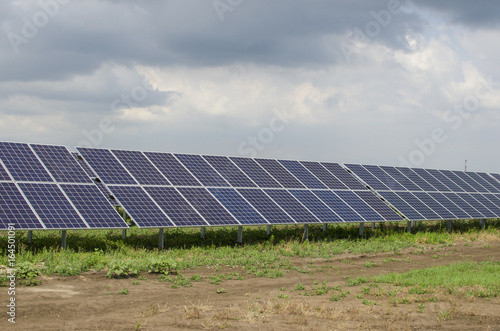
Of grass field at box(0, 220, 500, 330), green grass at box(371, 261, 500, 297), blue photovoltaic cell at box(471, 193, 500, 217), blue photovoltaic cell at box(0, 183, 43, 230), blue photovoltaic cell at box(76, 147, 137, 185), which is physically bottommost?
grass field at box(0, 220, 500, 330)

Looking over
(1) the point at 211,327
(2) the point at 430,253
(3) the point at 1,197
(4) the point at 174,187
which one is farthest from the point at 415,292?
(3) the point at 1,197

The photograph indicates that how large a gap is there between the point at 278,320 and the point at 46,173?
14502 mm

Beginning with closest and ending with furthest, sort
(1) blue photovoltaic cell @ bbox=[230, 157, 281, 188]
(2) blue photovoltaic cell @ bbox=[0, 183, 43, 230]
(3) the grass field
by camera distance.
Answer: (3) the grass field < (2) blue photovoltaic cell @ bbox=[0, 183, 43, 230] < (1) blue photovoltaic cell @ bbox=[230, 157, 281, 188]

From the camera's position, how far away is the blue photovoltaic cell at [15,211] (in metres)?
19.4

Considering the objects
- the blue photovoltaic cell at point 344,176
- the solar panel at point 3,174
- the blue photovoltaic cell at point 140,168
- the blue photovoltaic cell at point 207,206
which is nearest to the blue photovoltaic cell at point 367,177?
the blue photovoltaic cell at point 344,176

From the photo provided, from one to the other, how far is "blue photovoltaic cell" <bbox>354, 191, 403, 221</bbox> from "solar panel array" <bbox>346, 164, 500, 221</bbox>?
1.12 m

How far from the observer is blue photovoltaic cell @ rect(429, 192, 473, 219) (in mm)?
36562

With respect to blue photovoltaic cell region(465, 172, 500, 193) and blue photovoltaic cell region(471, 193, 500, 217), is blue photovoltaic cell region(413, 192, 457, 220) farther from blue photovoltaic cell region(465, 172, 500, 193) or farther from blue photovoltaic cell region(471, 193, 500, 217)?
blue photovoltaic cell region(465, 172, 500, 193)

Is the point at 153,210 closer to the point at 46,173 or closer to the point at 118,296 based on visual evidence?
the point at 46,173

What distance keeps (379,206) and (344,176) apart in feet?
13.2

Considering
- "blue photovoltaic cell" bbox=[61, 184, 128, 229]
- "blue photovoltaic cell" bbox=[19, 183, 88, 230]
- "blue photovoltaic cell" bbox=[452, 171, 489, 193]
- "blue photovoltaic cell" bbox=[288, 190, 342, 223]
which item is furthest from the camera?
"blue photovoltaic cell" bbox=[452, 171, 489, 193]

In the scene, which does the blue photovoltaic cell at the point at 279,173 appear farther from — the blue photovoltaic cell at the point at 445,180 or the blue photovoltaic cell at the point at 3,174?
the blue photovoltaic cell at the point at 445,180

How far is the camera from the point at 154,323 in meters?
12.5

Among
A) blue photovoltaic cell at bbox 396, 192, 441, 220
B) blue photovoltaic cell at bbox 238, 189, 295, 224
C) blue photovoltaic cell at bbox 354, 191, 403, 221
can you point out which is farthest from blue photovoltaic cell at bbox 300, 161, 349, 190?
blue photovoltaic cell at bbox 238, 189, 295, 224
